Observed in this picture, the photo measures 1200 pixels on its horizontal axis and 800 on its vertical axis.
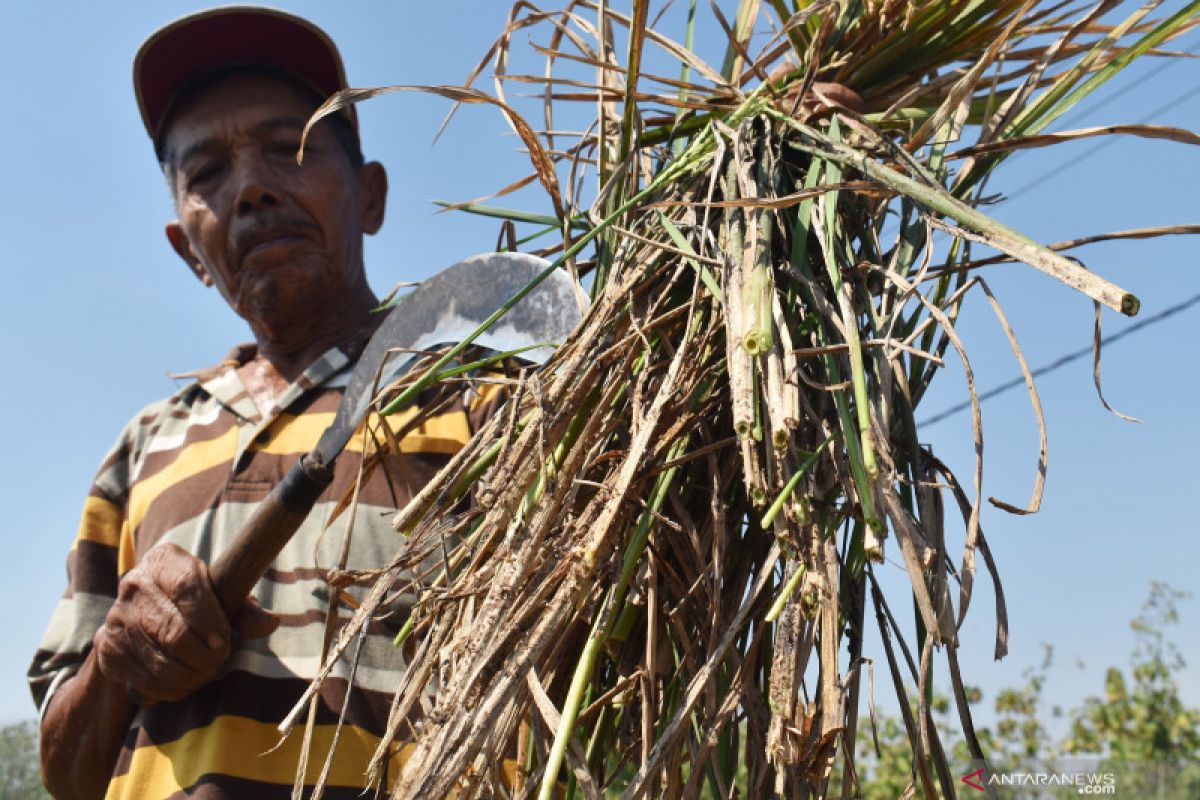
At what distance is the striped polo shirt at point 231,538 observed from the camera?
142cm

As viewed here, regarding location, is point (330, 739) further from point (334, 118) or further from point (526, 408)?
point (334, 118)

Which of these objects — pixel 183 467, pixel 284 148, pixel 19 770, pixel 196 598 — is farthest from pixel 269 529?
pixel 19 770

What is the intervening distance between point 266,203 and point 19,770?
409 centimetres

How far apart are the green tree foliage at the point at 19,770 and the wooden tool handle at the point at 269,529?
3824 millimetres

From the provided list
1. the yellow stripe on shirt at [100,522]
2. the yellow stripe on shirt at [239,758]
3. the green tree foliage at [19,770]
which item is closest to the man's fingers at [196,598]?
the yellow stripe on shirt at [239,758]

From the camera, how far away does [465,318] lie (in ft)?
4.20

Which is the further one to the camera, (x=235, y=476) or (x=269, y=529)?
(x=235, y=476)

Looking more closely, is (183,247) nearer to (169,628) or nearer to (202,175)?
(202,175)

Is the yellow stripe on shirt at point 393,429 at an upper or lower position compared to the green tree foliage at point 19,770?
upper

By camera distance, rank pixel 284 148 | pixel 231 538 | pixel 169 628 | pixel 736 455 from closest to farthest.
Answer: pixel 736 455 < pixel 169 628 < pixel 231 538 < pixel 284 148

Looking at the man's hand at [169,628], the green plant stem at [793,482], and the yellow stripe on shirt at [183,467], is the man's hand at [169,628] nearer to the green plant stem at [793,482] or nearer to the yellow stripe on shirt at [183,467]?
the yellow stripe on shirt at [183,467]

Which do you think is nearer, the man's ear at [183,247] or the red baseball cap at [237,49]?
the red baseball cap at [237,49]

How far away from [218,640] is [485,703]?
2.14 feet

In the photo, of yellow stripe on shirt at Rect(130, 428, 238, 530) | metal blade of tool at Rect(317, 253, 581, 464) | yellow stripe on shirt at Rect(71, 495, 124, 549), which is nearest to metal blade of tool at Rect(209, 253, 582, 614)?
metal blade of tool at Rect(317, 253, 581, 464)
